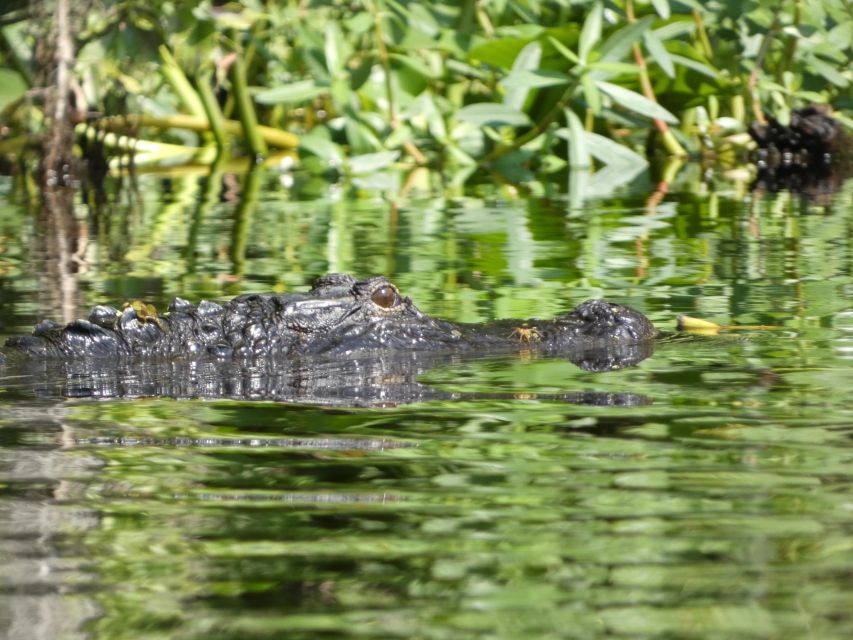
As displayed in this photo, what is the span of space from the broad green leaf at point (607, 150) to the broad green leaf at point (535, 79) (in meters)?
1.22

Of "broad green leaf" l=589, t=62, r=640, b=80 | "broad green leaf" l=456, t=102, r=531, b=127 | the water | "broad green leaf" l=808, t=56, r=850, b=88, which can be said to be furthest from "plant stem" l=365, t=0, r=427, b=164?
the water

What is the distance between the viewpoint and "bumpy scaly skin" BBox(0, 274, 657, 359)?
532cm

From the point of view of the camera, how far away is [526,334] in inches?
214

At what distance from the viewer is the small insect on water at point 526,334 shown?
5.43 metres

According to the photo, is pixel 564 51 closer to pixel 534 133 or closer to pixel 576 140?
pixel 576 140

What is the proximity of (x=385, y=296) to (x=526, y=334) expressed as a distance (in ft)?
1.63

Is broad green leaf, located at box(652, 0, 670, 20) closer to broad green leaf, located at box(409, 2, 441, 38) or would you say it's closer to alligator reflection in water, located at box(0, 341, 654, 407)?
broad green leaf, located at box(409, 2, 441, 38)

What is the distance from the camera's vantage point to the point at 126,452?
3844mm

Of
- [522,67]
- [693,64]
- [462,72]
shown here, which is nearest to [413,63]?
[462,72]

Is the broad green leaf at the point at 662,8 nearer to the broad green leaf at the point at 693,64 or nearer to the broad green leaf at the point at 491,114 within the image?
A: the broad green leaf at the point at 693,64

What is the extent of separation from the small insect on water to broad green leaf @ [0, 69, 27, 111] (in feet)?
31.3

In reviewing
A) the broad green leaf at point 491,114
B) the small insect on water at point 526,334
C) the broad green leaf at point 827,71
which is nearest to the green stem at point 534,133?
the broad green leaf at point 491,114

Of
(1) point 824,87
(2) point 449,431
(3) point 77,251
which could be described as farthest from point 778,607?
(1) point 824,87

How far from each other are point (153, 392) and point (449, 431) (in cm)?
116
